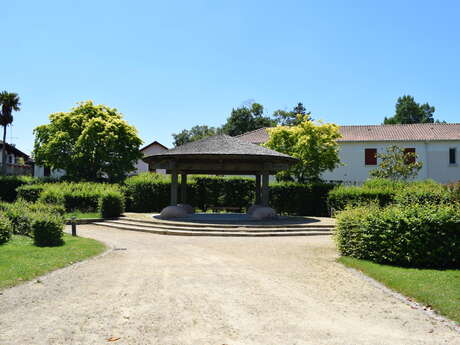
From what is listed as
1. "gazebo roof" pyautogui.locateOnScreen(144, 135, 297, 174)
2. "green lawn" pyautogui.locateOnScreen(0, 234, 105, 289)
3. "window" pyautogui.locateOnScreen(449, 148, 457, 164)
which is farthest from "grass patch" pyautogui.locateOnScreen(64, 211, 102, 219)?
"window" pyautogui.locateOnScreen(449, 148, 457, 164)

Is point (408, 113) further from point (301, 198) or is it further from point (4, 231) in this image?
point (4, 231)

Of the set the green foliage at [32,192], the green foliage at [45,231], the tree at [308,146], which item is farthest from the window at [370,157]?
the green foliage at [45,231]

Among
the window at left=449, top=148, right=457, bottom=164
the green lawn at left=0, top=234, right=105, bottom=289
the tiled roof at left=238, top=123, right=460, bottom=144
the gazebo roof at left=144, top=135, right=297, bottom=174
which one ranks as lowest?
the green lawn at left=0, top=234, right=105, bottom=289

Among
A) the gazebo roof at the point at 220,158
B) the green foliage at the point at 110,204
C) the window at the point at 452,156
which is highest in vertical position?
the window at the point at 452,156

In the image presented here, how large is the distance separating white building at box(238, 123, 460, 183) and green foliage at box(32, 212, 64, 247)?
3163 cm

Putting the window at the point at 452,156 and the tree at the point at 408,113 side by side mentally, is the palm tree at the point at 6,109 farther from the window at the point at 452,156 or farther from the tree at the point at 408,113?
the tree at the point at 408,113

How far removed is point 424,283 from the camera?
8.34 metres

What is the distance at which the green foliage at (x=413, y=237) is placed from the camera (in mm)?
10031

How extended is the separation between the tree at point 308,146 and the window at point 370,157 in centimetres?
1126

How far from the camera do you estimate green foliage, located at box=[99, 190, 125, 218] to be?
2255 cm

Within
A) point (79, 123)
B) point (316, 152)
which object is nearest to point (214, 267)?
point (316, 152)

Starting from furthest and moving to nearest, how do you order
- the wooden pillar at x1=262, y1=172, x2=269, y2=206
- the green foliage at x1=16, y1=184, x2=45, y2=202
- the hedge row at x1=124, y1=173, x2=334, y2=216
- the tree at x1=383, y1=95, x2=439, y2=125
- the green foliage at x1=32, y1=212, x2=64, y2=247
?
the tree at x1=383, y1=95, x2=439, y2=125 < the green foliage at x1=16, y1=184, x2=45, y2=202 < the hedge row at x1=124, y1=173, x2=334, y2=216 < the wooden pillar at x1=262, y1=172, x2=269, y2=206 < the green foliage at x1=32, y1=212, x2=64, y2=247

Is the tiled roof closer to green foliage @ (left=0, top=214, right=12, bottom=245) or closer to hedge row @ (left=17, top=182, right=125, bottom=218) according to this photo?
hedge row @ (left=17, top=182, right=125, bottom=218)

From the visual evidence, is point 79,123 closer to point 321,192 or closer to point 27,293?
point 321,192
